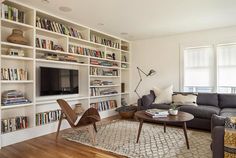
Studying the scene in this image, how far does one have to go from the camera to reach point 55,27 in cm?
359

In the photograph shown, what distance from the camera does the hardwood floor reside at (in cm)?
240

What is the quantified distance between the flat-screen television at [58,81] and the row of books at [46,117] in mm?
394

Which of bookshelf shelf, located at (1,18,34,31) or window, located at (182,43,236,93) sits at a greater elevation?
bookshelf shelf, located at (1,18,34,31)

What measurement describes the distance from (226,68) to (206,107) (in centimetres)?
138

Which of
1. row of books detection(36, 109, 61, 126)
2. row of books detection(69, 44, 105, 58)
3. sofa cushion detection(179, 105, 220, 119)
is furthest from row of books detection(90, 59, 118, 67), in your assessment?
sofa cushion detection(179, 105, 220, 119)

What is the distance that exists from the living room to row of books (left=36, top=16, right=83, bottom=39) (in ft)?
0.08

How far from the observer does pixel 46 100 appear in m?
3.50

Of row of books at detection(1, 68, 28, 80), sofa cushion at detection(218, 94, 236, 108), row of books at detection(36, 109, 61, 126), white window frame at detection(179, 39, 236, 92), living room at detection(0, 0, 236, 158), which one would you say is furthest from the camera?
white window frame at detection(179, 39, 236, 92)

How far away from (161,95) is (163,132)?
126 centimetres

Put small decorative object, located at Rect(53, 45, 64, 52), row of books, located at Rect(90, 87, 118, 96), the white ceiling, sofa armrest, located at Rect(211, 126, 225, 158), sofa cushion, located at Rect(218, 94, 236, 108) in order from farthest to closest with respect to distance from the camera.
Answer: row of books, located at Rect(90, 87, 118, 96) < sofa cushion, located at Rect(218, 94, 236, 108) < small decorative object, located at Rect(53, 45, 64, 52) < the white ceiling < sofa armrest, located at Rect(211, 126, 225, 158)

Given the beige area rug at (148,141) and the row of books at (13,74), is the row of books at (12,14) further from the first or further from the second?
the beige area rug at (148,141)

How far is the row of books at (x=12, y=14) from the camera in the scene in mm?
2819

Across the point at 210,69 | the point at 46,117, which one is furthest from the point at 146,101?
the point at 46,117

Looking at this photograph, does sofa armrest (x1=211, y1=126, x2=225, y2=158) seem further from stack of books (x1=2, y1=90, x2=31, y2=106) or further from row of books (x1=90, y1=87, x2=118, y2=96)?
row of books (x1=90, y1=87, x2=118, y2=96)
